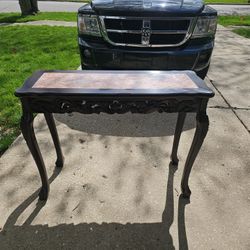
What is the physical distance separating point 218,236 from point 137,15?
8.62 ft

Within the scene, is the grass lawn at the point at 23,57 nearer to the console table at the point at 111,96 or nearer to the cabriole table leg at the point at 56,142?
the cabriole table leg at the point at 56,142

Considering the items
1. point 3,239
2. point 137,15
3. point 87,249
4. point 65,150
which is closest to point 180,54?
point 137,15

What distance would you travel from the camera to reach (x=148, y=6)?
3.70 meters

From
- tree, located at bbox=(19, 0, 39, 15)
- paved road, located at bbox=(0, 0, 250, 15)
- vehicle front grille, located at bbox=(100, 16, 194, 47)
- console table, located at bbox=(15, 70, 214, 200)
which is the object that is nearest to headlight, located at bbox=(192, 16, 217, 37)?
vehicle front grille, located at bbox=(100, 16, 194, 47)

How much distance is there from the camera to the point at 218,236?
2.25 m

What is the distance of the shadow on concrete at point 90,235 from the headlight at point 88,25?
239 centimetres

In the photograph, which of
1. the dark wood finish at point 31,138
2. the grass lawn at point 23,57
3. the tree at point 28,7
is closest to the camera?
the dark wood finish at point 31,138

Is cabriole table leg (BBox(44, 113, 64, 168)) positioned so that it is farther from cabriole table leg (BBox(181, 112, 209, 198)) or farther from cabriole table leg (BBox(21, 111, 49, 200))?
cabriole table leg (BBox(181, 112, 209, 198))

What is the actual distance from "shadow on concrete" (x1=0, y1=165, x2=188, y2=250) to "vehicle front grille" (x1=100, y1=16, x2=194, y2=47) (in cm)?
225

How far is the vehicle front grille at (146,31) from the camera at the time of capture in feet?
12.1

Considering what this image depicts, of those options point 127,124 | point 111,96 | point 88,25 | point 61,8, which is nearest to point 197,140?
point 111,96

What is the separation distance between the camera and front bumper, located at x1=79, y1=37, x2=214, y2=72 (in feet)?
12.2

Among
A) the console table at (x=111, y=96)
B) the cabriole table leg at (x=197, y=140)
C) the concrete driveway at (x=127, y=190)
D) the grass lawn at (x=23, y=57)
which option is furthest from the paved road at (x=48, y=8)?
the cabriole table leg at (x=197, y=140)

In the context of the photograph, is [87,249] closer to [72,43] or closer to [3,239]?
[3,239]
